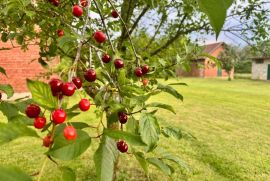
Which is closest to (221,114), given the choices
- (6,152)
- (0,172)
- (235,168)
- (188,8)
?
(235,168)

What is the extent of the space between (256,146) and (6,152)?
6388 mm

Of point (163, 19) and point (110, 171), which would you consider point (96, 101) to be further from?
point (163, 19)

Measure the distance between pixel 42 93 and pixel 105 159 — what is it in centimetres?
30

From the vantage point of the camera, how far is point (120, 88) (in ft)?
5.11

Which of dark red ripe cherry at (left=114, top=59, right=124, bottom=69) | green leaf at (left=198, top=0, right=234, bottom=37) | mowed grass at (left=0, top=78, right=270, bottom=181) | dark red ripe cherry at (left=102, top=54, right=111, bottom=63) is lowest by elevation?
mowed grass at (left=0, top=78, right=270, bottom=181)

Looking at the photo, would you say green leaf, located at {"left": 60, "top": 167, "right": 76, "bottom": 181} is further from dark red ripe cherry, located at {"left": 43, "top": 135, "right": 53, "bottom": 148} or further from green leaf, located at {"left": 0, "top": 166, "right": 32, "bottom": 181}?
green leaf, located at {"left": 0, "top": 166, "right": 32, "bottom": 181}

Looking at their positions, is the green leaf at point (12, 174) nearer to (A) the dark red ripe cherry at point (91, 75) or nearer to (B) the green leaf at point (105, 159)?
(B) the green leaf at point (105, 159)

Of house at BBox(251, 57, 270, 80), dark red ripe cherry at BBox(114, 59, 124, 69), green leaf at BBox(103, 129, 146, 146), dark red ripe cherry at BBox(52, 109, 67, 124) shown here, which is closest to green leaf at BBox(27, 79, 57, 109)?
dark red ripe cherry at BBox(52, 109, 67, 124)

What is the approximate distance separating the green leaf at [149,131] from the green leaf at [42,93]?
0.51 meters

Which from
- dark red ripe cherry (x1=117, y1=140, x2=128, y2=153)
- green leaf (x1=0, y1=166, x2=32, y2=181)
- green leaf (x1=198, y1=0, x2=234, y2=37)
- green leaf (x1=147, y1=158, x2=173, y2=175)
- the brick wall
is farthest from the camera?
the brick wall

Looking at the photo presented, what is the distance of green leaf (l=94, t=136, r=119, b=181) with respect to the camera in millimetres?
929

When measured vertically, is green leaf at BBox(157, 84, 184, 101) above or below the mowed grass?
above

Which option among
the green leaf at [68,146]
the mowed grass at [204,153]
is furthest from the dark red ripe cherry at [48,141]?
the mowed grass at [204,153]

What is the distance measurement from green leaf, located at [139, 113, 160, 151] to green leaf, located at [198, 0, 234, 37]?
2.97 ft
